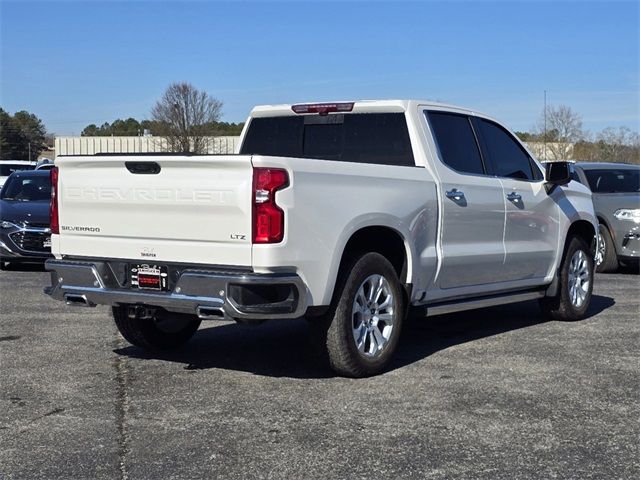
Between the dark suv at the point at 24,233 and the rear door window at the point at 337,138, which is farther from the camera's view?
the dark suv at the point at 24,233

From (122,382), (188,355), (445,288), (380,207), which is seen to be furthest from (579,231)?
(122,382)

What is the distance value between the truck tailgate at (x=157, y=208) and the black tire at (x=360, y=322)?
844 mm

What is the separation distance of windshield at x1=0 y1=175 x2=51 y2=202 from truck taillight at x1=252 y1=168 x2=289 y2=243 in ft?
32.6

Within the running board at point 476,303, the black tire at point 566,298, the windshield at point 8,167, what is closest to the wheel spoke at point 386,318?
the running board at point 476,303

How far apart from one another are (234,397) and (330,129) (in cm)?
277

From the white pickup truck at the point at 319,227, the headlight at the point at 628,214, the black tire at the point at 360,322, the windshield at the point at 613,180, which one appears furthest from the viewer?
the windshield at the point at 613,180

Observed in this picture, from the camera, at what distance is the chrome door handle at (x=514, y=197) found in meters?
8.01

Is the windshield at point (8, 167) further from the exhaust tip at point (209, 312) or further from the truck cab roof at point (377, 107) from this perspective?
the exhaust tip at point (209, 312)

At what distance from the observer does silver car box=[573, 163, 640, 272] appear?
13219mm

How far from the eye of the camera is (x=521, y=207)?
819cm

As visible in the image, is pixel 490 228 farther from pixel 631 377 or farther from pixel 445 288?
pixel 631 377

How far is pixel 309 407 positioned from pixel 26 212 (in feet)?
30.3

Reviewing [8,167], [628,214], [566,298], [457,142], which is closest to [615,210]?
[628,214]

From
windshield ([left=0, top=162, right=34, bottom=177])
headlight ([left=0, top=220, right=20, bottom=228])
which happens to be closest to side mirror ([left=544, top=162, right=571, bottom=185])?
headlight ([left=0, top=220, right=20, bottom=228])
